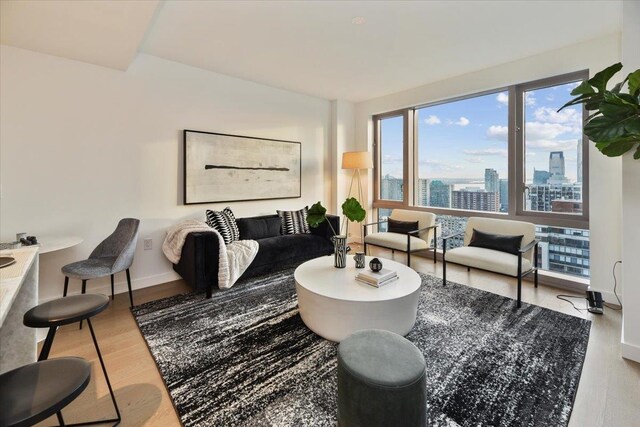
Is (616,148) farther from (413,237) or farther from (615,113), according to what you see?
(413,237)

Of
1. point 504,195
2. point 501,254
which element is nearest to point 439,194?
point 504,195

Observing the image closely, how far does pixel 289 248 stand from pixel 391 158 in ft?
8.80

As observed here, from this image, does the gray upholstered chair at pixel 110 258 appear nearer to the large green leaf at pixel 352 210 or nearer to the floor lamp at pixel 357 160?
the large green leaf at pixel 352 210

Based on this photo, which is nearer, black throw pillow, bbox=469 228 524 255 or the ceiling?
the ceiling

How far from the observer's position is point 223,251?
3162 mm

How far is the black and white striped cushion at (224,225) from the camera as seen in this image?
3.71 m

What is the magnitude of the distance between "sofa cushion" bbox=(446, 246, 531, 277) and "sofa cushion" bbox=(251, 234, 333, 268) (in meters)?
1.65

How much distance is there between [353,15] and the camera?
265 centimetres

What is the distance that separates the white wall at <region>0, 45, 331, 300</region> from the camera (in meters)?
2.81

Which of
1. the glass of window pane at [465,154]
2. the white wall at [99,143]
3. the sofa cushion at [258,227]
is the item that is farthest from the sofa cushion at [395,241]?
the white wall at [99,143]

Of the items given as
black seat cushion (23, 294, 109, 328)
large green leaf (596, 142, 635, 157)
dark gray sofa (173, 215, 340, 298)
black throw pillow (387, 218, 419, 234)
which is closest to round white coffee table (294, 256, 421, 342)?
dark gray sofa (173, 215, 340, 298)

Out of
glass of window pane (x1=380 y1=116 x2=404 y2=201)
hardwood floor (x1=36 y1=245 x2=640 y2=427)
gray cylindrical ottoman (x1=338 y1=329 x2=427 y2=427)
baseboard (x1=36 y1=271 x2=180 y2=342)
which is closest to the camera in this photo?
gray cylindrical ottoman (x1=338 y1=329 x2=427 y2=427)

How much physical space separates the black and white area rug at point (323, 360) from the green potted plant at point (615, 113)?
4.80 feet

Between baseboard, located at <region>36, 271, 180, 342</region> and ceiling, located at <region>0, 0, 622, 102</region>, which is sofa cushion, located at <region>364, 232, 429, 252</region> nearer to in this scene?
ceiling, located at <region>0, 0, 622, 102</region>
